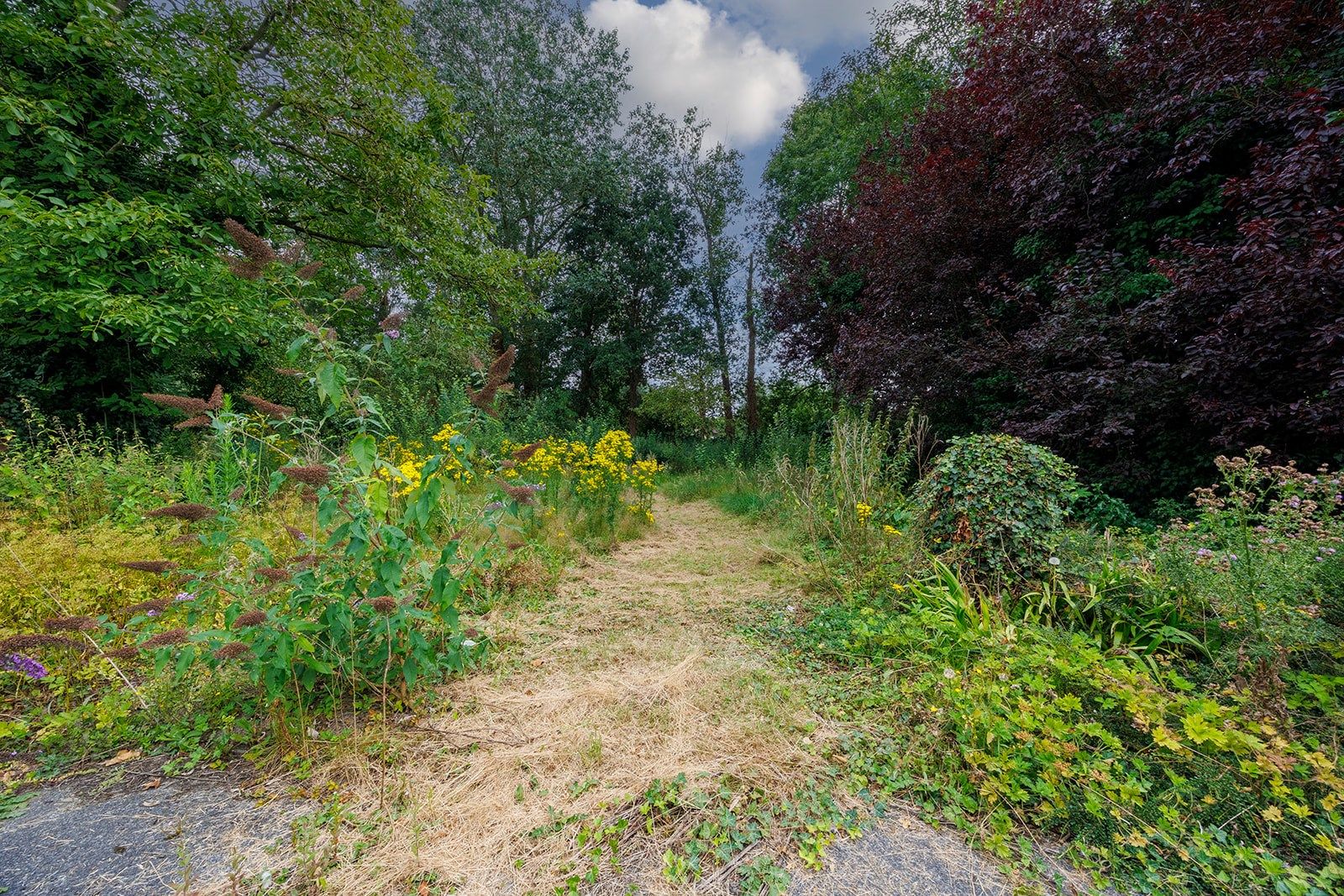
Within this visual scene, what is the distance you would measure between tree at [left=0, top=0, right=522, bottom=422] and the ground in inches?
191

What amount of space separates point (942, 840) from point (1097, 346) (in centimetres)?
416

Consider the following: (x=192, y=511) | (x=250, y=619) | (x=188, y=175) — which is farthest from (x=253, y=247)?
(x=188, y=175)

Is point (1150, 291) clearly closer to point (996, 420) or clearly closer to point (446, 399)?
point (996, 420)

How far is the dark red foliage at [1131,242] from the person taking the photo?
2990 millimetres

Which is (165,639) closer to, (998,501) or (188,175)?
(998,501)

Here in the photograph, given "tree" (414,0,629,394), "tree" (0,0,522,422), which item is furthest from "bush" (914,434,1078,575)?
"tree" (414,0,629,394)

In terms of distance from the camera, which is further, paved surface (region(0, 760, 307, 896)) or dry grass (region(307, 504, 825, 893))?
dry grass (region(307, 504, 825, 893))

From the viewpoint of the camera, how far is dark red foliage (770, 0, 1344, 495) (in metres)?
2.99

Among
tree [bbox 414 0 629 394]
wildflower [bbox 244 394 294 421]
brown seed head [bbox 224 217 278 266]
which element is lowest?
wildflower [bbox 244 394 294 421]

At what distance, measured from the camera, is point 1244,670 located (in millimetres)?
1745

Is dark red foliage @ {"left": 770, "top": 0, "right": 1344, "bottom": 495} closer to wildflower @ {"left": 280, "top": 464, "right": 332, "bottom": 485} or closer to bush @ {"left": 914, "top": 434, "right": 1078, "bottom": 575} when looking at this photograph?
bush @ {"left": 914, "top": 434, "right": 1078, "bottom": 575}

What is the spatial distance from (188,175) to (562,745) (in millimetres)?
7602

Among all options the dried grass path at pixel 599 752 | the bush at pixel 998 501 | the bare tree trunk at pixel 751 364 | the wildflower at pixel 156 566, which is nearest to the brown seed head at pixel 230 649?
the wildflower at pixel 156 566

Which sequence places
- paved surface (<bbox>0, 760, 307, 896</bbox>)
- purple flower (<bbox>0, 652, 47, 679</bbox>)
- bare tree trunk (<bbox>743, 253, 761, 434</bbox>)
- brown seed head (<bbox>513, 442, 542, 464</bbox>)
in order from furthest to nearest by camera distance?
bare tree trunk (<bbox>743, 253, 761, 434</bbox>), brown seed head (<bbox>513, 442, 542, 464</bbox>), purple flower (<bbox>0, 652, 47, 679</bbox>), paved surface (<bbox>0, 760, 307, 896</bbox>)
